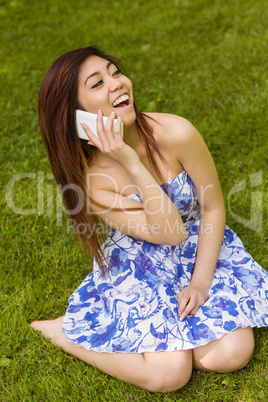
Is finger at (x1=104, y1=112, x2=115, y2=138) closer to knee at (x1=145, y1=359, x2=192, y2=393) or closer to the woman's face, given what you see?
the woman's face

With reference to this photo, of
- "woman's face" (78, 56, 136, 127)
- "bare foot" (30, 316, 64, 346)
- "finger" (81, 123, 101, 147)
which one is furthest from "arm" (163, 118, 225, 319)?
"bare foot" (30, 316, 64, 346)

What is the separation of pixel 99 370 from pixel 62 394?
0.23 m

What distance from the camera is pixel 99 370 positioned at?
2.93m

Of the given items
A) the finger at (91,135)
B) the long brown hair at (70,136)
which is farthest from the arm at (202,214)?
the finger at (91,135)

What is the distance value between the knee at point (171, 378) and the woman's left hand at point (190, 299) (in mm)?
237

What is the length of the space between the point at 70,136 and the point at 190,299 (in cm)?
102

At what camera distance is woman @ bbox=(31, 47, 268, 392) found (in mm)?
2686

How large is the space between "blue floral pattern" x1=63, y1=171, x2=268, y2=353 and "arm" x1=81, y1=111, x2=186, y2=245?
0.12 meters

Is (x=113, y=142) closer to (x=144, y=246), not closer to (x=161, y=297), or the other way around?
(x=144, y=246)

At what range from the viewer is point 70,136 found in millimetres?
2816

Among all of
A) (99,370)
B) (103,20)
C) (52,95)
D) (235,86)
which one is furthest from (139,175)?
(103,20)

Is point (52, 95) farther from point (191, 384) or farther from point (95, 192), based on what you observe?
point (191, 384)

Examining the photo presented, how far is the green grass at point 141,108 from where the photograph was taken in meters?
2.90

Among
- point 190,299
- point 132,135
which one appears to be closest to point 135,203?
point 132,135
